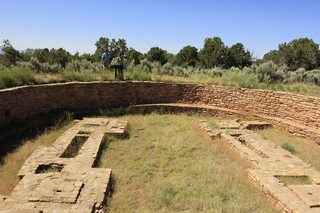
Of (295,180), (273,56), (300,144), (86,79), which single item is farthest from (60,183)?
(273,56)

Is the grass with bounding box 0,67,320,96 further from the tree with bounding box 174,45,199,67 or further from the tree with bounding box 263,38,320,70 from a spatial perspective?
the tree with bounding box 174,45,199,67

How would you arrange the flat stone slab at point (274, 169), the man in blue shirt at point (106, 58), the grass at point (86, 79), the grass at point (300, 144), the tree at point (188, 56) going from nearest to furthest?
the flat stone slab at point (274, 169) < the grass at point (300, 144) < the grass at point (86, 79) < the man in blue shirt at point (106, 58) < the tree at point (188, 56)

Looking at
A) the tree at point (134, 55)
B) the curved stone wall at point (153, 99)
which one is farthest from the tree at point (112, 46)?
the curved stone wall at point (153, 99)

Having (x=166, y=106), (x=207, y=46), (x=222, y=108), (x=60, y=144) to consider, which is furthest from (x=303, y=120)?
(x=207, y=46)

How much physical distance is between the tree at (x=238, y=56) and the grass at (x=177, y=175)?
75.5 ft

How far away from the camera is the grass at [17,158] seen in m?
4.09

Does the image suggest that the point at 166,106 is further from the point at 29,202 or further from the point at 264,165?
the point at 29,202

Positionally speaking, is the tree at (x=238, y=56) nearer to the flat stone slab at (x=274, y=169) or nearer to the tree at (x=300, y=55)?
the tree at (x=300, y=55)

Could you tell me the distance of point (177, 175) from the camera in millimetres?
4789

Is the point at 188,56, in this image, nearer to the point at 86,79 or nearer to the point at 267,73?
the point at 267,73

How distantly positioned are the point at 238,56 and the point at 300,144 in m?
22.6

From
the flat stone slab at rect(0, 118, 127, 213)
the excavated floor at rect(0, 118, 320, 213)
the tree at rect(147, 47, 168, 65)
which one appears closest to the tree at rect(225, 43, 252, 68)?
the tree at rect(147, 47, 168, 65)

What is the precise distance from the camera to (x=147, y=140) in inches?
259

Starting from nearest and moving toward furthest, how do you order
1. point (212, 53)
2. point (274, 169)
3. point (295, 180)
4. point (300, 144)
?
point (295, 180) < point (274, 169) < point (300, 144) < point (212, 53)
